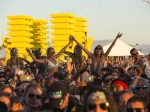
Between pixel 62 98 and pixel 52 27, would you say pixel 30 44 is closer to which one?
pixel 52 27

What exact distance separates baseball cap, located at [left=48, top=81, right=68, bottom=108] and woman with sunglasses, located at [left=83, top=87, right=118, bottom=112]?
1069 mm

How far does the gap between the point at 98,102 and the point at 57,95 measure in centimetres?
131

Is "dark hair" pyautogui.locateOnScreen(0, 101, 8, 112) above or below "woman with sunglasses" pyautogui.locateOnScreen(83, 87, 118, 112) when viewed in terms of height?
below

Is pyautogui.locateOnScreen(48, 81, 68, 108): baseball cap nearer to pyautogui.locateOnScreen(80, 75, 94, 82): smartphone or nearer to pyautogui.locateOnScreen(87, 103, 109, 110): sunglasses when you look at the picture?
pyautogui.locateOnScreen(87, 103, 109, 110): sunglasses

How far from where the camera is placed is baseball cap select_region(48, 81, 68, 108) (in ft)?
22.1

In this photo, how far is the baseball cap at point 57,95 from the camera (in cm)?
674

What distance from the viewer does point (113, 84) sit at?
9156 millimetres

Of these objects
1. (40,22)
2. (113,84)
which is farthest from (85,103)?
(40,22)

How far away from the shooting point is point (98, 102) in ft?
18.3

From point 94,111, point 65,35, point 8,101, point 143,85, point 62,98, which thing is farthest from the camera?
point 65,35

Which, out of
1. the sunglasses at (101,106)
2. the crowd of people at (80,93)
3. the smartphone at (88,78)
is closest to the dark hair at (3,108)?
the crowd of people at (80,93)

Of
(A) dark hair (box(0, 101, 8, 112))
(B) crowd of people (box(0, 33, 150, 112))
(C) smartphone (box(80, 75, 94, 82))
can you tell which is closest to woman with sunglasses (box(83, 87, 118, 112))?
(B) crowd of people (box(0, 33, 150, 112))

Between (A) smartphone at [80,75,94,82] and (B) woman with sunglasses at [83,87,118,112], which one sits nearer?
(B) woman with sunglasses at [83,87,118,112]

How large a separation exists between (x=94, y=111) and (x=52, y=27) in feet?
83.1
